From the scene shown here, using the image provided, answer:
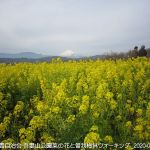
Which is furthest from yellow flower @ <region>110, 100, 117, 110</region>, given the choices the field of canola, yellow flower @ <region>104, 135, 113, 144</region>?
yellow flower @ <region>104, 135, 113, 144</region>

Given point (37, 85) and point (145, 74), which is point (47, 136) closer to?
point (37, 85)

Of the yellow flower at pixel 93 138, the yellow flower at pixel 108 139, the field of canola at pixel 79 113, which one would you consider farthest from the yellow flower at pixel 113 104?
the yellow flower at pixel 93 138

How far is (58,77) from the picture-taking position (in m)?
9.22

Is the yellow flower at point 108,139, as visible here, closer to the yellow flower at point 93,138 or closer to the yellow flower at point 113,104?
the yellow flower at point 93,138

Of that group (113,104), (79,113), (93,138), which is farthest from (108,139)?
(113,104)

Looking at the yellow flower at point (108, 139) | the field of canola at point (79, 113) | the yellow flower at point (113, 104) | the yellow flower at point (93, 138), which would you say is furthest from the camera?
the yellow flower at point (113, 104)

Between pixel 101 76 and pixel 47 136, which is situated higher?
pixel 101 76

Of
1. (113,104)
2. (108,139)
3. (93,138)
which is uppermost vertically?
(113,104)

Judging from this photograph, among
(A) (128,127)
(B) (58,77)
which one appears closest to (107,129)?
(A) (128,127)

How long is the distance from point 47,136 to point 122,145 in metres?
1.03

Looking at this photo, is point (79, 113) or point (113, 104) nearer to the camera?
point (79, 113)

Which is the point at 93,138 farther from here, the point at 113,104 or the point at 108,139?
the point at 113,104

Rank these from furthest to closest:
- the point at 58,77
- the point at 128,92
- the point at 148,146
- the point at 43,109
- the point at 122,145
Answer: the point at 58,77
the point at 128,92
the point at 43,109
the point at 122,145
the point at 148,146

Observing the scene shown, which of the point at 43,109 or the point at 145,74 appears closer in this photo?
the point at 43,109
